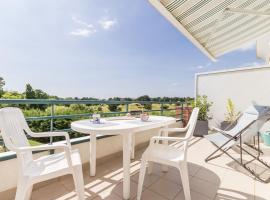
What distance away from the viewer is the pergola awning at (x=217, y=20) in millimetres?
3418

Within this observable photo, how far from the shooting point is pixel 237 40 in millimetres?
5414

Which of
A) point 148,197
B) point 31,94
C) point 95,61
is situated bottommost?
point 148,197

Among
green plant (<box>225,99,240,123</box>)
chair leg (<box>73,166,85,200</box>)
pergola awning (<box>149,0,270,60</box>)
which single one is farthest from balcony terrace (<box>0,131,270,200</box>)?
pergola awning (<box>149,0,270,60</box>)

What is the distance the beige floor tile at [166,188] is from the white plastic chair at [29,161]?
0.96 metres

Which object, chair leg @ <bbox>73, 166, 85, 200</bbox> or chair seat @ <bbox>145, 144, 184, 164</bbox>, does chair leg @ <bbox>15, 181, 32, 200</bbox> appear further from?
chair seat @ <bbox>145, 144, 184, 164</bbox>

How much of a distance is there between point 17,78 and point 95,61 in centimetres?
738

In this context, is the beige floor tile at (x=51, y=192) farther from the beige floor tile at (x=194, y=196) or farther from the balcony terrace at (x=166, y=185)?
the beige floor tile at (x=194, y=196)

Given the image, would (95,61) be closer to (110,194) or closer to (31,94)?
(31,94)

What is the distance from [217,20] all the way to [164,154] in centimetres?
372

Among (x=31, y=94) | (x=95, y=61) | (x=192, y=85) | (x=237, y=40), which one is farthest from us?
(x=95, y=61)

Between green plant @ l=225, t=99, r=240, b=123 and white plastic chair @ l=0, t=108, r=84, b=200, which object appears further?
green plant @ l=225, t=99, r=240, b=123

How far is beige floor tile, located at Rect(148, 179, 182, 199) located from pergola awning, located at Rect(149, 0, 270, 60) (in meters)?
3.11

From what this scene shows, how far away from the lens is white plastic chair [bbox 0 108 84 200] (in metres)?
1.29

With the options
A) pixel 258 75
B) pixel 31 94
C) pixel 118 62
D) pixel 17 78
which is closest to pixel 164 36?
pixel 258 75
